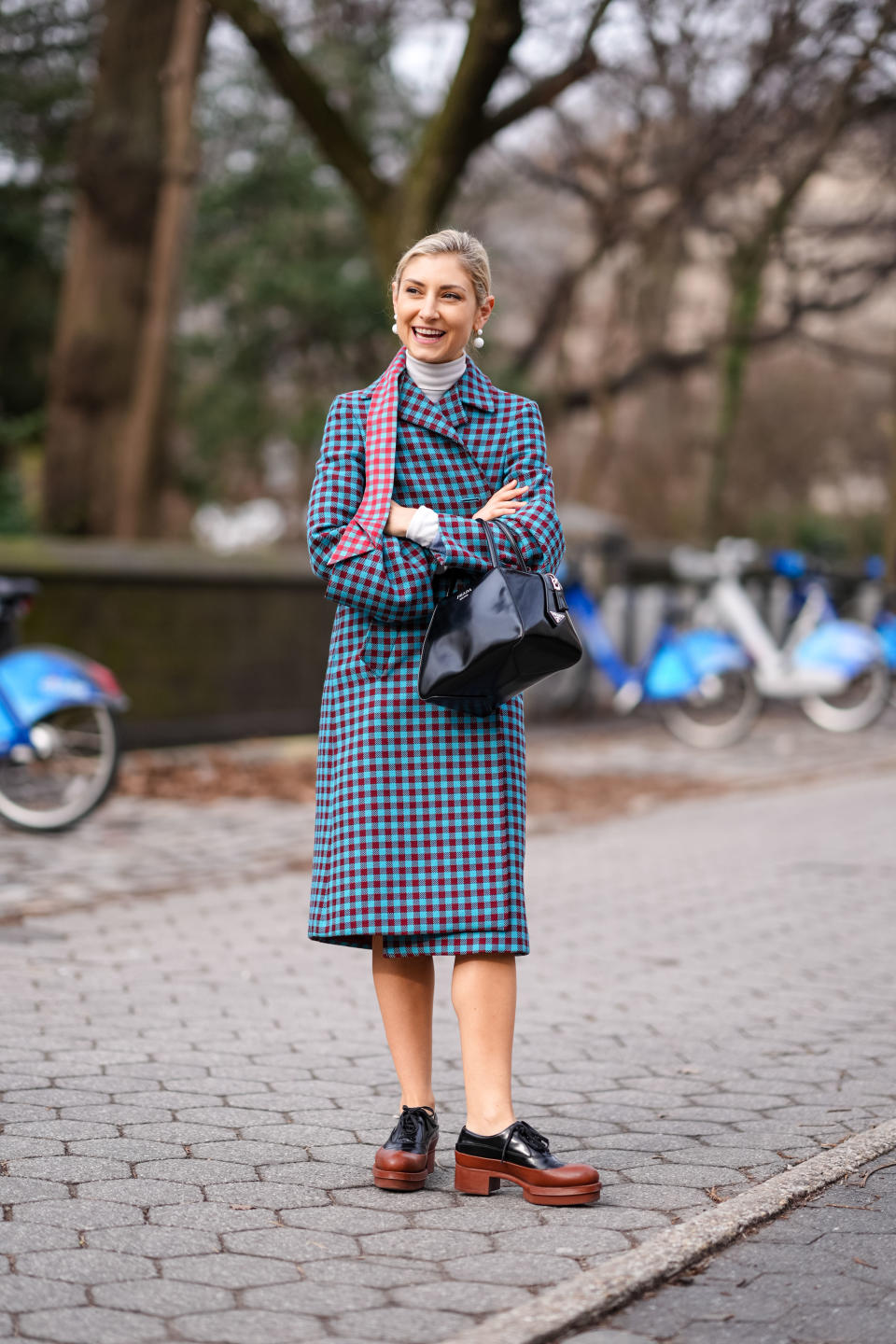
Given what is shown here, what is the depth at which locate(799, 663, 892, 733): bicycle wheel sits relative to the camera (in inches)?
553

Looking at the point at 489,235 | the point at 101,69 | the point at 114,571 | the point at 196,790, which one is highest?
the point at 489,235

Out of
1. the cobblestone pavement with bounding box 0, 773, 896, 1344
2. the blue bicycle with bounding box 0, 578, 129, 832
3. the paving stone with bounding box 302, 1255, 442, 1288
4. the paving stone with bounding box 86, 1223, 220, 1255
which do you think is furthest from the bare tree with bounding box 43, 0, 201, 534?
the paving stone with bounding box 302, 1255, 442, 1288

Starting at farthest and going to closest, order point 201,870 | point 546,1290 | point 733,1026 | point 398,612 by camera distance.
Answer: point 201,870 < point 733,1026 < point 398,612 < point 546,1290

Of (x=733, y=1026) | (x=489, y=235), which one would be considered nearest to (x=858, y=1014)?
(x=733, y=1026)

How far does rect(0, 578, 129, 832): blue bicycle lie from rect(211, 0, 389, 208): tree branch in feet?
13.3

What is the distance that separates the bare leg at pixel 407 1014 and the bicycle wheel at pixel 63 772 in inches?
190

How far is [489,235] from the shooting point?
25.7 m

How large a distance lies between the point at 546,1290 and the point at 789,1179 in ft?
2.60

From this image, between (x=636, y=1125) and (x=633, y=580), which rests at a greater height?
(x=633, y=580)

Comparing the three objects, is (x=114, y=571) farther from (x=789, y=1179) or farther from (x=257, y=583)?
(x=789, y=1179)

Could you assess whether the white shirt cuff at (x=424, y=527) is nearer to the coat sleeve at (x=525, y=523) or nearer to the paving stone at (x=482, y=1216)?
the coat sleeve at (x=525, y=523)

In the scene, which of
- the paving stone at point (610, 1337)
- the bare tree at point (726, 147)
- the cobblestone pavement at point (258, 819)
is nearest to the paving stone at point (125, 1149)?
the paving stone at point (610, 1337)

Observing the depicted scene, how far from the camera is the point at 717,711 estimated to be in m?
13.0

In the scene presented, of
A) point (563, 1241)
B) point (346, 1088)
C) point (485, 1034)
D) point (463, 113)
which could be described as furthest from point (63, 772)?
point (563, 1241)
